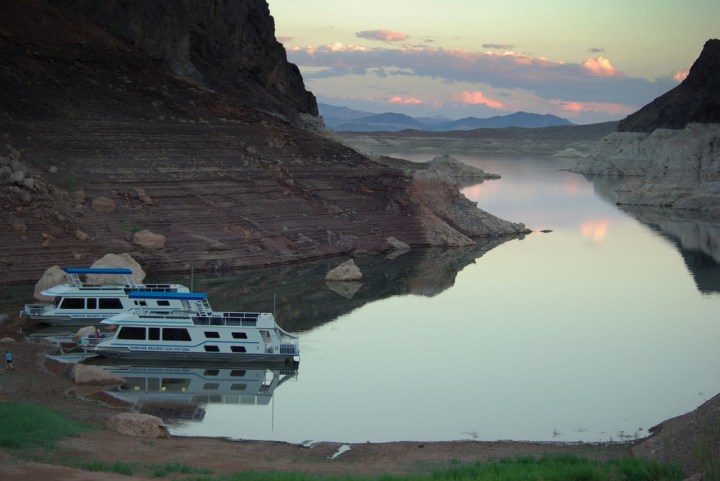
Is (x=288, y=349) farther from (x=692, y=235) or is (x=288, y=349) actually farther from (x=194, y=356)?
(x=692, y=235)

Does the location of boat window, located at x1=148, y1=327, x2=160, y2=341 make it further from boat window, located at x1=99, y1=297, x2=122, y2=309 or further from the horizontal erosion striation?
the horizontal erosion striation

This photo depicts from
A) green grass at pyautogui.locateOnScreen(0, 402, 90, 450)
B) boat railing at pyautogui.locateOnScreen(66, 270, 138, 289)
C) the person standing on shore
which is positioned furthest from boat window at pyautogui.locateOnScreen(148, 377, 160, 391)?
boat railing at pyautogui.locateOnScreen(66, 270, 138, 289)

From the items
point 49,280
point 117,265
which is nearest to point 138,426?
point 49,280

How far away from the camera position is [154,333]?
3206 centimetres

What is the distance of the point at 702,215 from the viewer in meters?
81.6

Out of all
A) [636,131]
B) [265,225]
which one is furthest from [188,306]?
[636,131]

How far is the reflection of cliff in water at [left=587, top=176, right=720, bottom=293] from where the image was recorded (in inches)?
2045

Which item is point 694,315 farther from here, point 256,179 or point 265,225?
point 256,179

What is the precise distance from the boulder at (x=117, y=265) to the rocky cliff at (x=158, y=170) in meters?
2.33

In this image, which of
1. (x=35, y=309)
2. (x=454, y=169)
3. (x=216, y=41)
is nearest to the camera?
(x=35, y=309)

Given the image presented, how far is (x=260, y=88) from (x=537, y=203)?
2599 centimetres

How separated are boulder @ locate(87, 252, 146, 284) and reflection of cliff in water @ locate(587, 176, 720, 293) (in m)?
24.5

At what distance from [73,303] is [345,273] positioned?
15.1 m

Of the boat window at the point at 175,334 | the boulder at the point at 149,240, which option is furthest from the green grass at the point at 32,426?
the boulder at the point at 149,240
